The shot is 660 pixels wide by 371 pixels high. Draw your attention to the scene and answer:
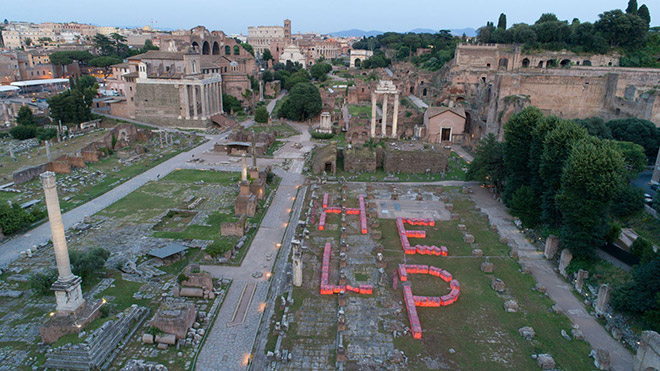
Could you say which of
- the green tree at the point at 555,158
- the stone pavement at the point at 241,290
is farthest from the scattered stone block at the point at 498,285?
the stone pavement at the point at 241,290

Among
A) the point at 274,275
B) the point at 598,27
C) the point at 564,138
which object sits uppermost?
the point at 598,27

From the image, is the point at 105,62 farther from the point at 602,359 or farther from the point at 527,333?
the point at 602,359

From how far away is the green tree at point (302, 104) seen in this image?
66688 mm

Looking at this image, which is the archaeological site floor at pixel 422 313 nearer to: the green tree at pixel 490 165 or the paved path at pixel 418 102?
the green tree at pixel 490 165

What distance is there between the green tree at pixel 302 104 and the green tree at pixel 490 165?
112 feet

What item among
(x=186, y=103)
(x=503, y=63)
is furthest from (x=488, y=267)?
(x=503, y=63)

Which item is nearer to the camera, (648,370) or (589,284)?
(648,370)

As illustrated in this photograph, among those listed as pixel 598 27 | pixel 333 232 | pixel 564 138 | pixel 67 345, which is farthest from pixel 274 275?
pixel 598 27

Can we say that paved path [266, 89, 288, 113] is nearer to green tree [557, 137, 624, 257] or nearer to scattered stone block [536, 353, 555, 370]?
green tree [557, 137, 624, 257]

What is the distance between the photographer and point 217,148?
51.2 m

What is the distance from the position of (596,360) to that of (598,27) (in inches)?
2674

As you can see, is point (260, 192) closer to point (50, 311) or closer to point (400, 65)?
point (50, 311)

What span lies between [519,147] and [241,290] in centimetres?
2352

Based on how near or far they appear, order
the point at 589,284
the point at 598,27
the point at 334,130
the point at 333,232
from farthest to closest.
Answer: the point at 598,27 → the point at 334,130 → the point at 333,232 → the point at 589,284
